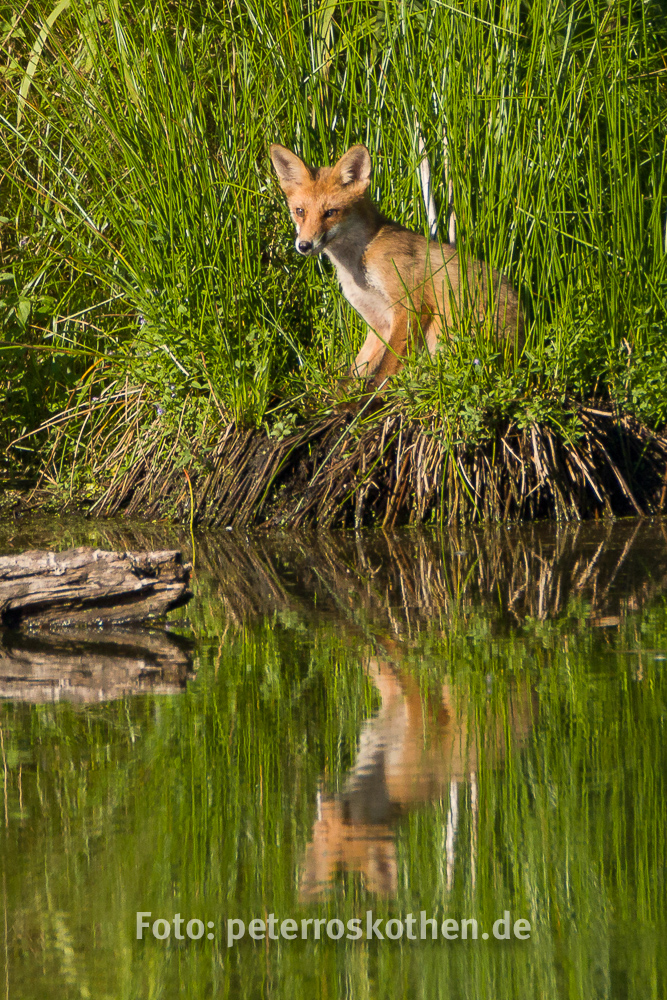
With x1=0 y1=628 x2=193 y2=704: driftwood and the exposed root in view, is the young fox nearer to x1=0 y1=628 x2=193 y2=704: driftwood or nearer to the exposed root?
A: the exposed root

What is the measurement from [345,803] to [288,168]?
398 centimetres

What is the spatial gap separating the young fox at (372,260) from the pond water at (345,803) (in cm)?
198

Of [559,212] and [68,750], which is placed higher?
[559,212]

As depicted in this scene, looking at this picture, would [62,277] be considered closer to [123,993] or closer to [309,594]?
[309,594]

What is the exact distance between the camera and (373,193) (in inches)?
225

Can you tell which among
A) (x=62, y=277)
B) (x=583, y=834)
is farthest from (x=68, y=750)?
(x=62, y=277)

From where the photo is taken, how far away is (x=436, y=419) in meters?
4.77

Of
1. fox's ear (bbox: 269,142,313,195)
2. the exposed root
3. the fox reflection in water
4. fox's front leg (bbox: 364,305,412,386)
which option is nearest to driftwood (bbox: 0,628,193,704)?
the fox reflection in water

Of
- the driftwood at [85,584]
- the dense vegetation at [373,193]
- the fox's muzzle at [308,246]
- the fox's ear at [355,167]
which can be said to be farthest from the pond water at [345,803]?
the fox's ear at [355,167]

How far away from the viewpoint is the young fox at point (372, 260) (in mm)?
4969

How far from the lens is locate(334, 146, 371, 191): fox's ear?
16.3 feet

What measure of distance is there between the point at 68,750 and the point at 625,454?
355 cm

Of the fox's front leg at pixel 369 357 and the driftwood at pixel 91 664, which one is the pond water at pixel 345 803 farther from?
the fox's front leg at pixel 369 357

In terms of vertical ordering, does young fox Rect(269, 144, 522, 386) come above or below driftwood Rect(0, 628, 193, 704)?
above
